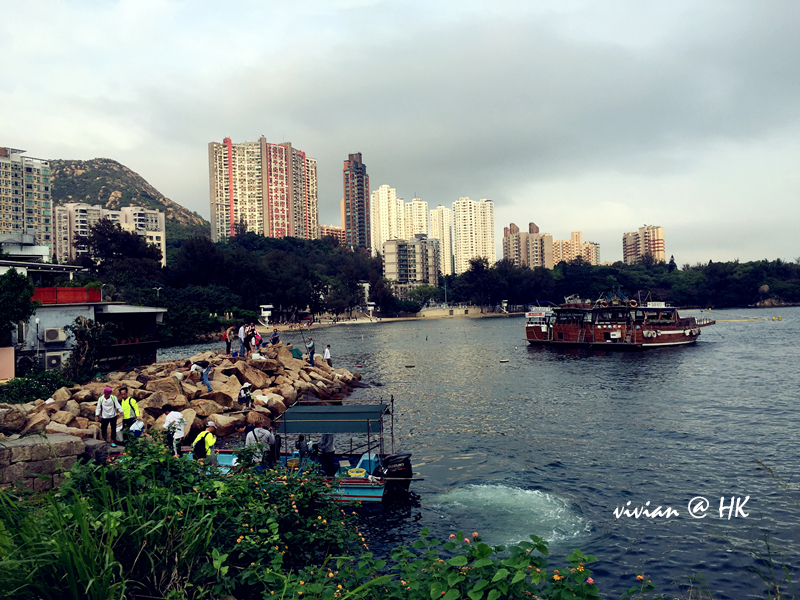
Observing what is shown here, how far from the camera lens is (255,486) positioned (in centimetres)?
879

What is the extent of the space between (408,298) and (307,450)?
163845 mm

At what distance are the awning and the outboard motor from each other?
1.31m

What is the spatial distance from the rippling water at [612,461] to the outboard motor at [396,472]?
0.87 m

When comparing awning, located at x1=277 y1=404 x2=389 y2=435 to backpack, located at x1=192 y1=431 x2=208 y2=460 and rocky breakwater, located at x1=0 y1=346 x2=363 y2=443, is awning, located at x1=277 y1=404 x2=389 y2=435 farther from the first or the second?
rocky breakwater, located at x1=0 y1=346 x2=363 y2=443

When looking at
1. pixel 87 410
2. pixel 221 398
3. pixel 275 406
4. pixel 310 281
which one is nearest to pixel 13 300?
pixel 87 410

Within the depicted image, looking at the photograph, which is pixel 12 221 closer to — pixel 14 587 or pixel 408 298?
pixel 408 298

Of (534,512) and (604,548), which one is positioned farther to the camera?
(534,512)

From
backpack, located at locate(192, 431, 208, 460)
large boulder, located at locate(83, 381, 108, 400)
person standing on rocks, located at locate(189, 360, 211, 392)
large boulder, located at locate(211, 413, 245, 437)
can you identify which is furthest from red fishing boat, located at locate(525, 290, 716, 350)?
backpack, located at locate(192, 431, 208, 460)

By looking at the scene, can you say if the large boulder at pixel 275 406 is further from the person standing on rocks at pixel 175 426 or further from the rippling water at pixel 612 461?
the rippling water at pixel 612 461

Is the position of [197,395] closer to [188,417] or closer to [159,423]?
[159,423]

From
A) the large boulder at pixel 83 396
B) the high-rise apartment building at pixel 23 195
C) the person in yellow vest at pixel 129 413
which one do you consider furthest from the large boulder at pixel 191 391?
the high-rise apartment building at pixel 23 195

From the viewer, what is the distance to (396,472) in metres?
16.3

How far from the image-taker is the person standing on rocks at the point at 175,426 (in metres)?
12.1

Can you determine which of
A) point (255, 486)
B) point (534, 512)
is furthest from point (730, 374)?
point (255, 486)
